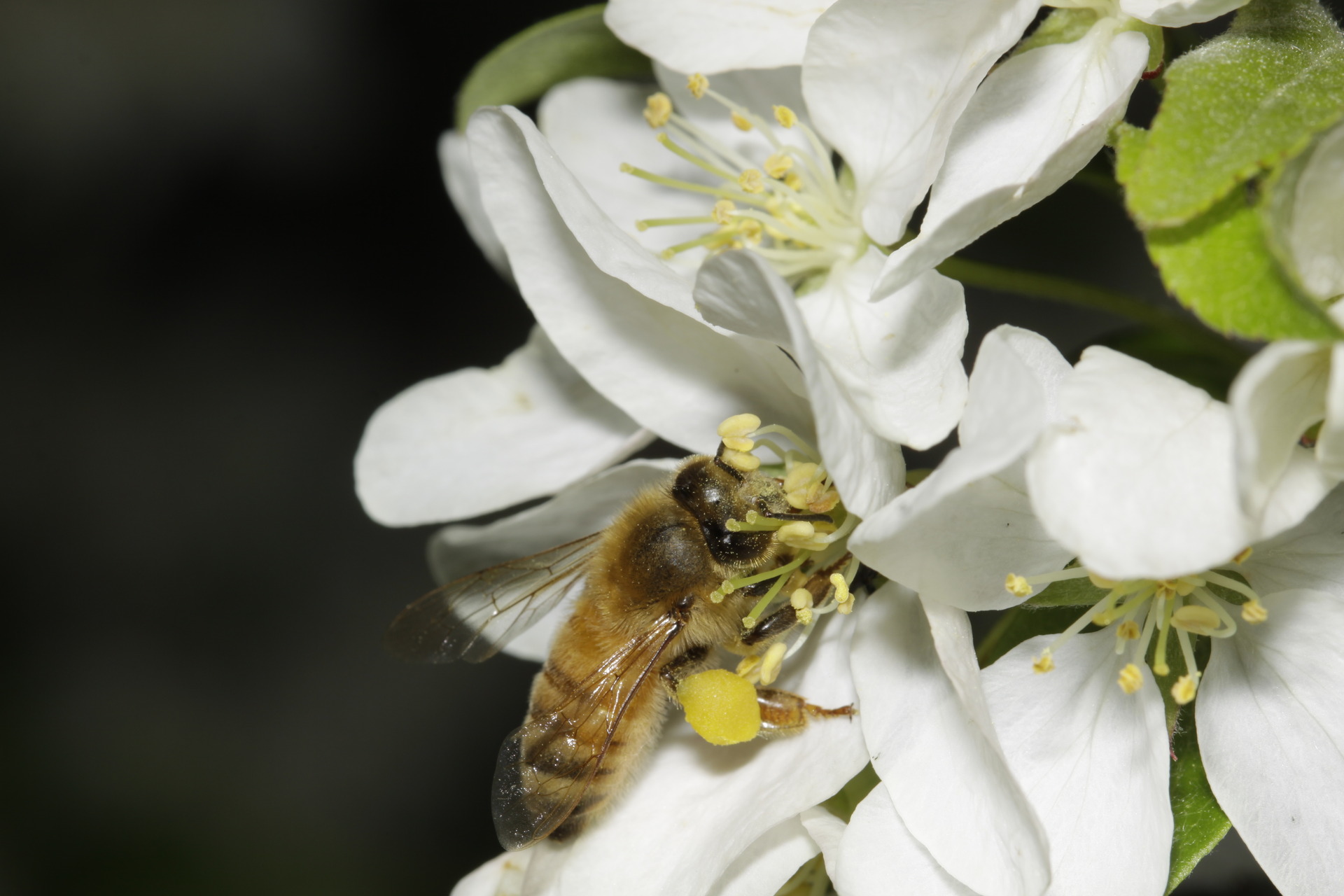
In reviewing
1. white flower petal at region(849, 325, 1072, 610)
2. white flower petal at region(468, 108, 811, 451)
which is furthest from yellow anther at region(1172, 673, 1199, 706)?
white flower petal at region(468, 108, 811, 451)

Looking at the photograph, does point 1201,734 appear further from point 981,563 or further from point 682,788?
point 682,788

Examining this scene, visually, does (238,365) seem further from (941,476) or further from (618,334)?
(941,476)

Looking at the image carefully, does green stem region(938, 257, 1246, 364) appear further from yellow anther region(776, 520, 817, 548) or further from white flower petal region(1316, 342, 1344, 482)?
white flower petal region(1316, 342, 1344, 482)

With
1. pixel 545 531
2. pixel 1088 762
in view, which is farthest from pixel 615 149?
pixel 1088 762

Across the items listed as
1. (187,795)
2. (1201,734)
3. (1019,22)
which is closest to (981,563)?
(1201,734)

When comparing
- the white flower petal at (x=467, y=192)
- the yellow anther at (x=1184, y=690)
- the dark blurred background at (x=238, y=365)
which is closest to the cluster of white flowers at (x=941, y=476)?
the yellow anther at (x=1184, y=690)

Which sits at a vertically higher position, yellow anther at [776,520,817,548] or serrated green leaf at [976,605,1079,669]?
yellow anther at [776,520,817,548]

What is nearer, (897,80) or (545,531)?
(897,80)
